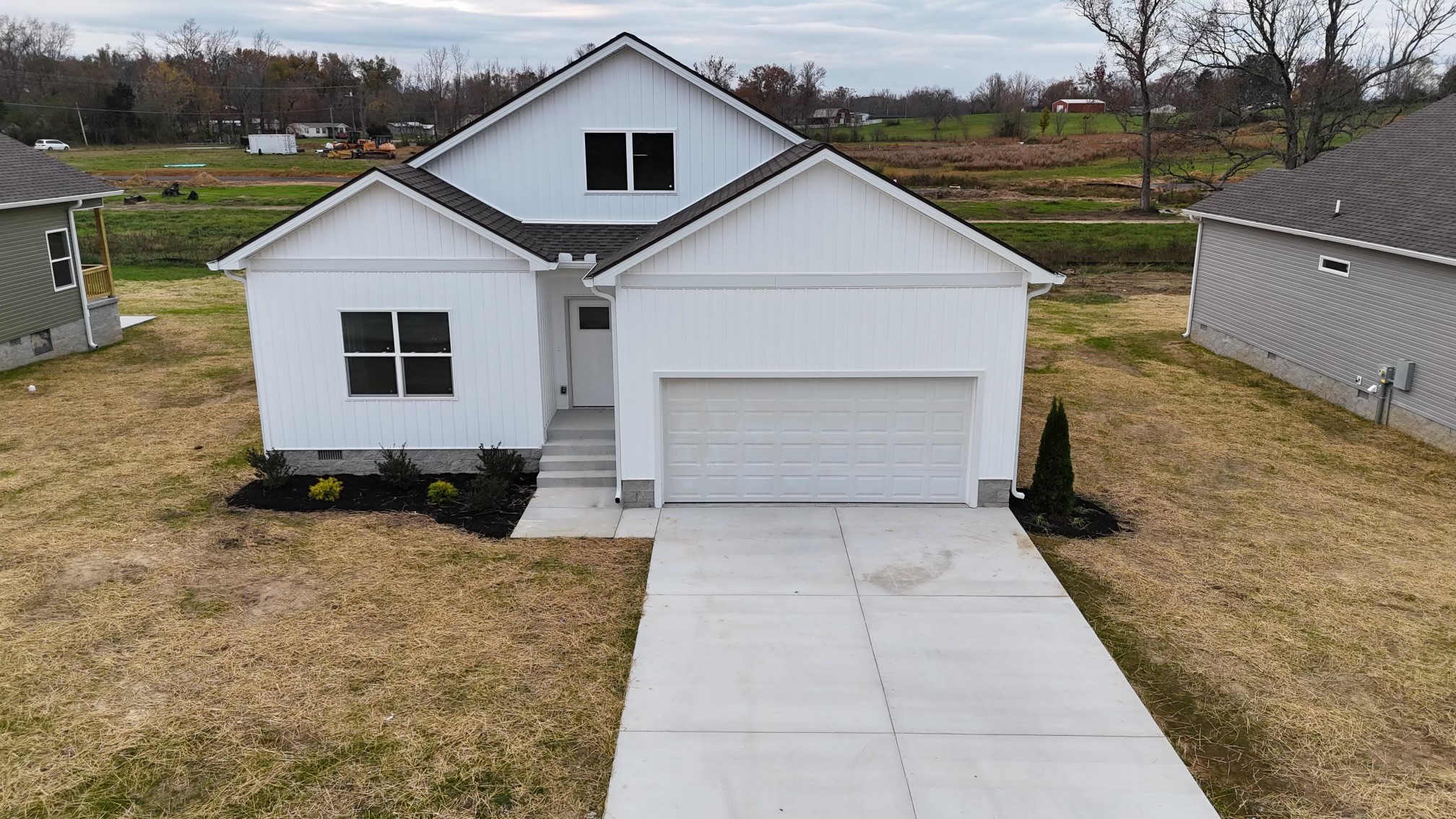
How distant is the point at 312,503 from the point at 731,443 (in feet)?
19.4

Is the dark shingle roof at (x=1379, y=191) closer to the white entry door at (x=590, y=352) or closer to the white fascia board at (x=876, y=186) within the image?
the white fascia board at (x=876, y=186)

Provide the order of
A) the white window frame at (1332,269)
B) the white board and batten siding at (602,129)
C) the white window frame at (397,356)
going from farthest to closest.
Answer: the white window frame at (1332,269) < the white board and batten siding at (602,129) < the white window frame at (397,356)

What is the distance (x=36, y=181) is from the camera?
2112cm

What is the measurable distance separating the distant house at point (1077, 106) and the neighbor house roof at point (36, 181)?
4461 inches

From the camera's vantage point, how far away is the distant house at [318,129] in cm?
10244

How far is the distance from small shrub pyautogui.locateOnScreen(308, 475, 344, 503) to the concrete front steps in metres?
2.77

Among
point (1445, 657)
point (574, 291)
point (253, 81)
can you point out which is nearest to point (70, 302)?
point (574, 291)

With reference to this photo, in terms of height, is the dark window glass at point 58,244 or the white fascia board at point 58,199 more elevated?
the white fascia board at point 58,199

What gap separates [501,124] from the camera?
15539 mm

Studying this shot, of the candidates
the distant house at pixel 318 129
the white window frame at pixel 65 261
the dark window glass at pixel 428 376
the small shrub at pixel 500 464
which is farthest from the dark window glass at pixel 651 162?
the distant house at pixel 318 129

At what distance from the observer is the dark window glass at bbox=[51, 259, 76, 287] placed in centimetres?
2164

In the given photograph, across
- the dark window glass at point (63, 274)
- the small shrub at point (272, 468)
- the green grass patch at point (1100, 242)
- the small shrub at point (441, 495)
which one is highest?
the dark window glass at point (63, 274)

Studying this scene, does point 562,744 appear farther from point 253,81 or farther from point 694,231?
point 253,81

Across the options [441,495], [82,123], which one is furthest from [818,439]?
[82,123]
